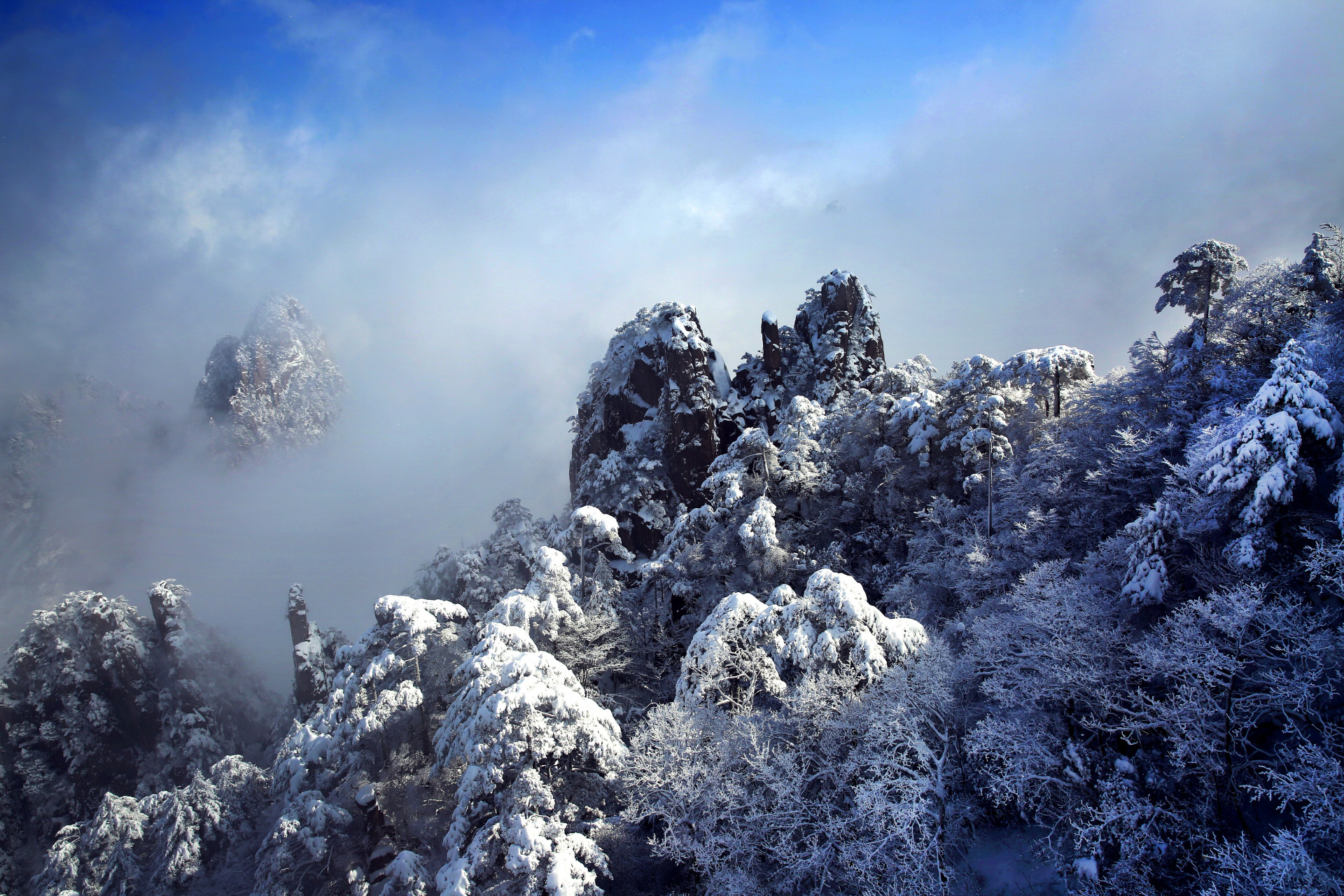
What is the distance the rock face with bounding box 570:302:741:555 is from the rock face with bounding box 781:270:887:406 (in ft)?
20.8

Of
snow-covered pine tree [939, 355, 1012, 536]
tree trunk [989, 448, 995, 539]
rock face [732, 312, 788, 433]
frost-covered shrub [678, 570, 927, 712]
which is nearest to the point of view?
frost-covered shrub [678, 570, 927, 712]

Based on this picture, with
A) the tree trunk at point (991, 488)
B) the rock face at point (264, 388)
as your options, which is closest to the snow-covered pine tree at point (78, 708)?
the tree trunk at point (991, 488)

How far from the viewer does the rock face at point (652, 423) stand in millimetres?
41906

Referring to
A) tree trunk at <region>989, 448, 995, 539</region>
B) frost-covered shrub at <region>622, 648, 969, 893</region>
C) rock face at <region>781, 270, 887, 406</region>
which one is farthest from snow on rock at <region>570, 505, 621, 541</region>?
rock face at <region>781, 270, 887, 406</region>

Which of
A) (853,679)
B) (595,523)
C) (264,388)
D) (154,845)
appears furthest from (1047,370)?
(264,388)

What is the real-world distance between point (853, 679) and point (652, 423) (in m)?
30.4

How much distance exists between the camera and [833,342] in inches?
1850

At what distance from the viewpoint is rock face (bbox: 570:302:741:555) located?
41.9m

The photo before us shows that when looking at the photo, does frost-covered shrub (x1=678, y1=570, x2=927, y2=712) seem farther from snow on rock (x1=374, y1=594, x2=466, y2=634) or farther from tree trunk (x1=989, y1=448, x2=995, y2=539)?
snow on rock (x1=374, y1=594, x2=466, y2=634)

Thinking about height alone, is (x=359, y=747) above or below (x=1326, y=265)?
below

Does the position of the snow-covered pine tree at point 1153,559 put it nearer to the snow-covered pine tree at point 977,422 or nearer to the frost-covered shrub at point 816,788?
the frost-covered shrub at point 816,788

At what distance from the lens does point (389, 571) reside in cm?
9719

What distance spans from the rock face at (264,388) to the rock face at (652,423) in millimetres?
93075

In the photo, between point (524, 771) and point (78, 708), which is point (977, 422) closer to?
point (524, 771)
